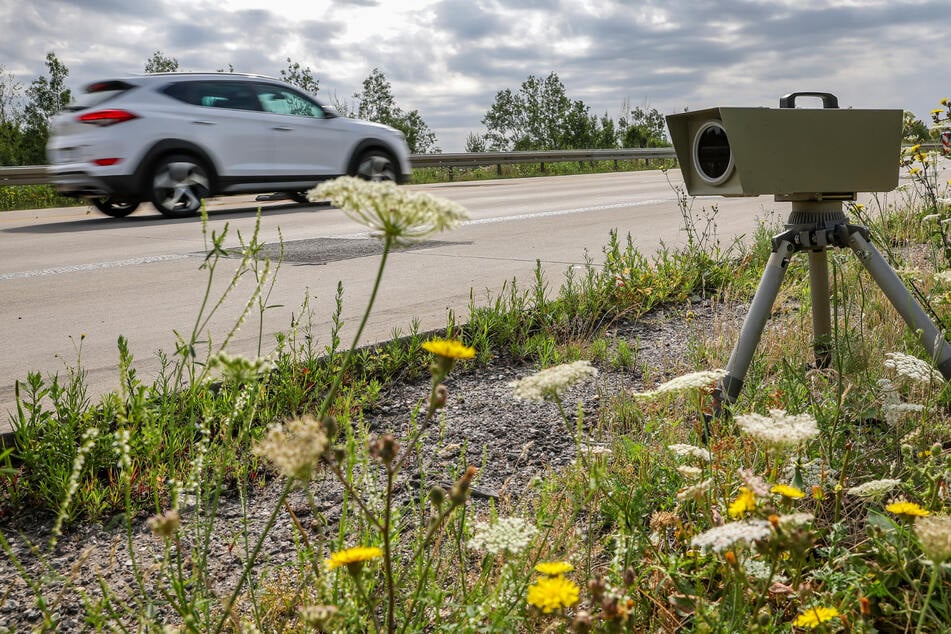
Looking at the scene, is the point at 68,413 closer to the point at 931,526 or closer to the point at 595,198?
the point at 931,526

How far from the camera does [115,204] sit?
35.7 feet

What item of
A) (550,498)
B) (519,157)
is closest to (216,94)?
(550,498)

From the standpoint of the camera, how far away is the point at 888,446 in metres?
2.31

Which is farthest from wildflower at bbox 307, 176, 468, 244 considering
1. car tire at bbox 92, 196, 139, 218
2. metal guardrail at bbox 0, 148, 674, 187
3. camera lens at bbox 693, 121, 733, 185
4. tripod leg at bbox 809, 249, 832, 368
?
metal guardrail at bbox 0, 148, 674, 187

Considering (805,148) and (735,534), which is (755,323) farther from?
(735,534)

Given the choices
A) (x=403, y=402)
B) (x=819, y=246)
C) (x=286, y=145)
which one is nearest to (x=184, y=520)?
(x=403, y=402)

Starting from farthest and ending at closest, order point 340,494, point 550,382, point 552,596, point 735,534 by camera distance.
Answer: point 340,494 → point 550,382 → point 735,534 → point 552,596

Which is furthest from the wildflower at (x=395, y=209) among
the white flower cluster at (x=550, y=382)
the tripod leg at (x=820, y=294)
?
the tripod leg at (x=820, y=294)

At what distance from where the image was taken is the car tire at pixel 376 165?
12531 mm

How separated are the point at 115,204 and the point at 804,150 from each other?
1018cm

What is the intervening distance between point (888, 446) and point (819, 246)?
0.63m

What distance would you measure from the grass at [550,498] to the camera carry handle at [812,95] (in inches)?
22.2

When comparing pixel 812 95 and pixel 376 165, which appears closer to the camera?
pixel 812 95

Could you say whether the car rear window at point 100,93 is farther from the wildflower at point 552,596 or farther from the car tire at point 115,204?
the wildflower at point 552,596
